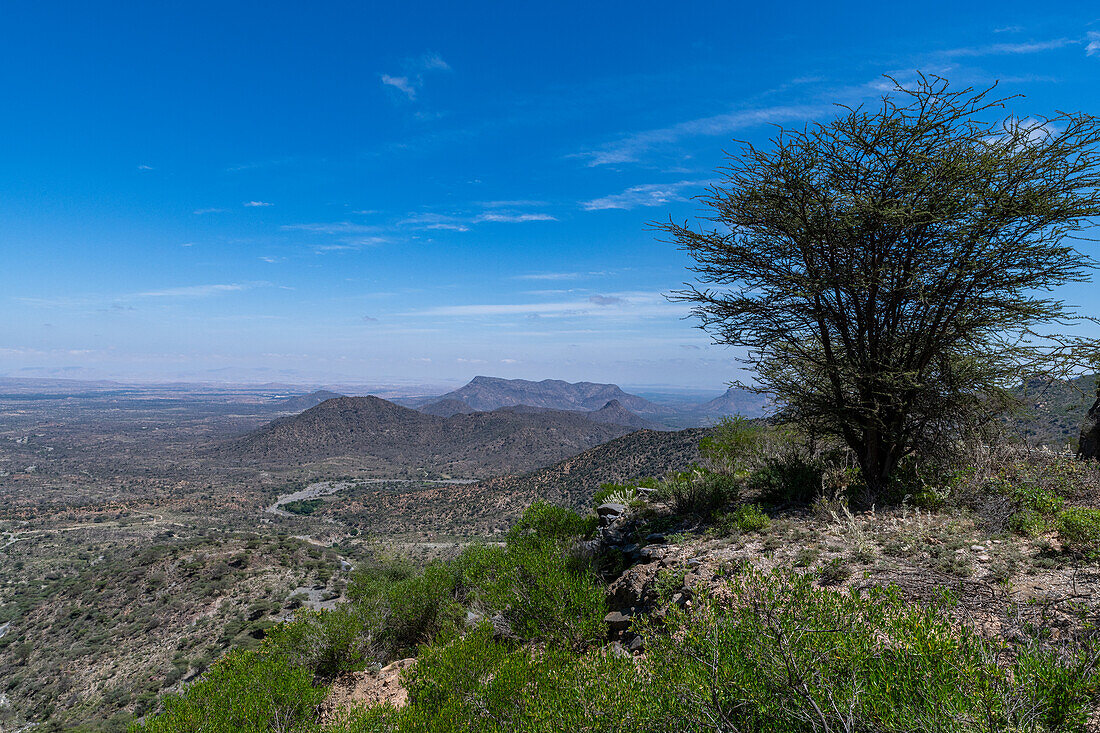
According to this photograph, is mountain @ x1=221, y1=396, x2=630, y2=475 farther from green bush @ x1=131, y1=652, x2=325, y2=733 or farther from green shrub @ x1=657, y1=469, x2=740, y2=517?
green bush @ x1=131, y1=652, x2=325, y2=733

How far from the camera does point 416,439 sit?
14500 cm

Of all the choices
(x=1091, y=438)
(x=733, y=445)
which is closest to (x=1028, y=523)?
(x=1091, y=438)

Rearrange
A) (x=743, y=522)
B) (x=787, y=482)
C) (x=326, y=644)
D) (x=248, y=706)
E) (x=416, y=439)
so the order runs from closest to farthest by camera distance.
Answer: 1. (x=743, y=522)
2. (x=248, y=706)
3. (x=787, y=482)
4. (x=326, y=644)
5. (x=416, y=439)

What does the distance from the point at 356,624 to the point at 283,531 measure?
63.0 m

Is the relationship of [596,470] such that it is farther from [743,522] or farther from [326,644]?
[743,522]

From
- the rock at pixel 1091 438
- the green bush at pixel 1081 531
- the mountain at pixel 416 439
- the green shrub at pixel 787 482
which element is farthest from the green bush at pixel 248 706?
the mountain at pixel 416 439

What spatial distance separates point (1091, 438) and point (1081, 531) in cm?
814

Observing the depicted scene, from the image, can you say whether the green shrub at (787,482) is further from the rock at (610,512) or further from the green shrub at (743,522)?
the rock at (610,512)

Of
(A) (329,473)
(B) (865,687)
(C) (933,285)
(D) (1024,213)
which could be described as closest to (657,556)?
(B) (865,687)

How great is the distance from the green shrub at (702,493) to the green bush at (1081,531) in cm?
554

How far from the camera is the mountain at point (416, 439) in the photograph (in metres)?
121

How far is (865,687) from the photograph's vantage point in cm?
312

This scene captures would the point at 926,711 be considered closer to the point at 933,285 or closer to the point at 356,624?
the point at 933,285

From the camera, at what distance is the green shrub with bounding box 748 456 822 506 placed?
10.6 metres
